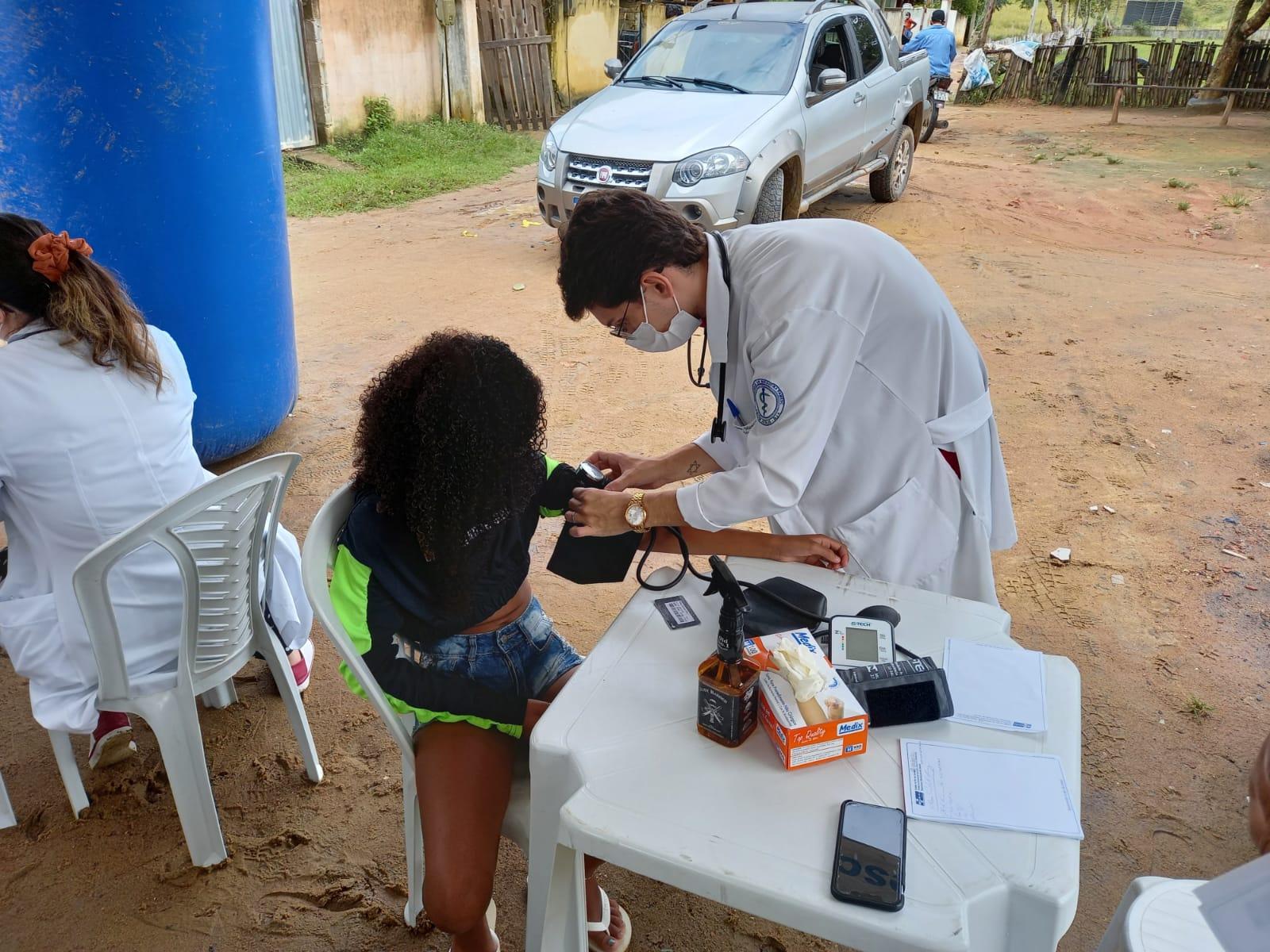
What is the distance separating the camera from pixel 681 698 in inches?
62.2

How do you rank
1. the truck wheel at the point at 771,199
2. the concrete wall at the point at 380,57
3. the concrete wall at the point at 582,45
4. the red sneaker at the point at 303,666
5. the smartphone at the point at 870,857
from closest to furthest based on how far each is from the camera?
the smartphone at the point at 870,857 < the red sneaker at the point at 303,666 < the truck wheel at the point at 771,199 < the concrete wall at the point at 380,57 < the concrete wall at the point at 582,45

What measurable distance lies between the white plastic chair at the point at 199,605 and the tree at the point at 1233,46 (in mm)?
16610

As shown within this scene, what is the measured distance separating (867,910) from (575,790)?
0.47 metres

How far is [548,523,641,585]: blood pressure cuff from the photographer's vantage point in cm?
210

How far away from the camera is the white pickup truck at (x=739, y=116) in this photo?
20.1 feet

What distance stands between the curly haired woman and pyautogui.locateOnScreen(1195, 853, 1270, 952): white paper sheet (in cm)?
115

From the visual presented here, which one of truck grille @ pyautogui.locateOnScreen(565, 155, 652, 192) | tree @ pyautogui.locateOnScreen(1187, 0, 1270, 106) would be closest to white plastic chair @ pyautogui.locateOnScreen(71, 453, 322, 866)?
truck grille @ pyautogui.locateOnScreen(565, 155, 652, 192)

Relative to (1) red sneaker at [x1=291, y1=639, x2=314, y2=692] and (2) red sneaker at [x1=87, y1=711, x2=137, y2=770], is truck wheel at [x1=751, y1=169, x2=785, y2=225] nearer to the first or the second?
(1) red sneaker at [x1=291, y1=639, x2=314, y2=692]

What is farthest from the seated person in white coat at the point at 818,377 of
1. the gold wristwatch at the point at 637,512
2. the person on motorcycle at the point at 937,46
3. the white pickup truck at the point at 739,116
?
the person on motorcycle at the point at 937,46

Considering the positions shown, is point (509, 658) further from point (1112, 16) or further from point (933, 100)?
point (1112, 16)

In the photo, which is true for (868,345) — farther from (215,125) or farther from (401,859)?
(215,125)

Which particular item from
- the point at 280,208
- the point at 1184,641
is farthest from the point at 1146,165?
the point at 280,208

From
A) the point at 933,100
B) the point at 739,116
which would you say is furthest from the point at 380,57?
the point at 933,100

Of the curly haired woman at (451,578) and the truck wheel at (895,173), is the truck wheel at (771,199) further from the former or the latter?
the curly haired woman at (451,578)
